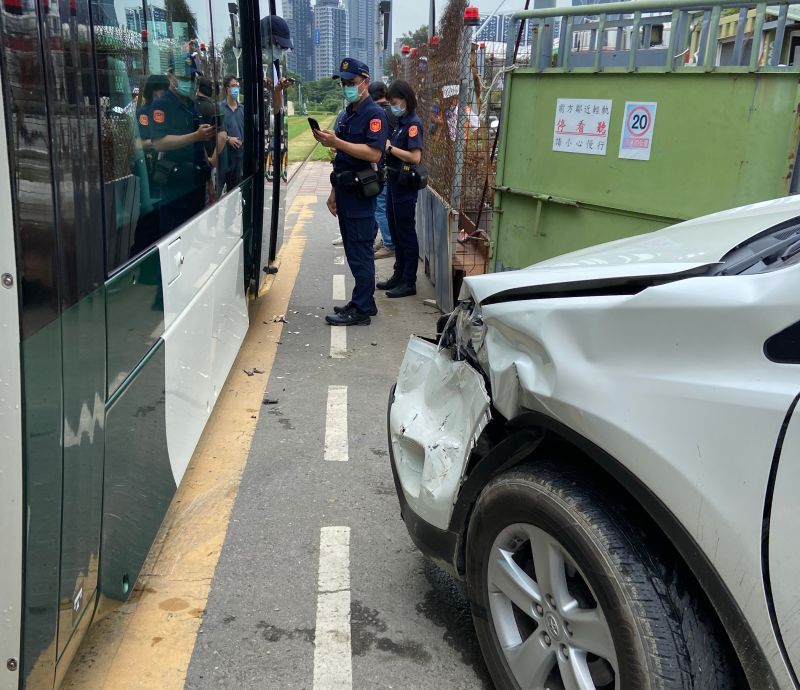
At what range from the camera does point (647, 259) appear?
207 centimetres

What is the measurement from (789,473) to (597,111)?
399 centimetres

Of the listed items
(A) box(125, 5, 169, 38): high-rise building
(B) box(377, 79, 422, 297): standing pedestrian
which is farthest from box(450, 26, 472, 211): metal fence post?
(A) box(125, 5, 169, 38): high-rise building

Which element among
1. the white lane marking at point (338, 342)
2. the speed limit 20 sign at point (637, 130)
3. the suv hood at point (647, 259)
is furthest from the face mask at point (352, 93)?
the suv hood at point (647, 259)

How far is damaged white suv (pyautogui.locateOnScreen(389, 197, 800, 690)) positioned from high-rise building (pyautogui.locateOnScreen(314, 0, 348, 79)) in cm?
3623

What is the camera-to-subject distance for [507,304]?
211cm

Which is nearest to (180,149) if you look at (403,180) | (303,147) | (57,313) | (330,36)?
(57,313)

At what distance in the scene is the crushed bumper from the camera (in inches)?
90.7

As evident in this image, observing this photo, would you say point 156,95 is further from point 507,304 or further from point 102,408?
point 507,304

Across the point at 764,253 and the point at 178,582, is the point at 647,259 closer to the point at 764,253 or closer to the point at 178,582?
the point at 764,253

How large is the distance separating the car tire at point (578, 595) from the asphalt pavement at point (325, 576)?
16.3 inches

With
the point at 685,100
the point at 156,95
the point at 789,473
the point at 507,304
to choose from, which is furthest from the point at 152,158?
the point at 685,100

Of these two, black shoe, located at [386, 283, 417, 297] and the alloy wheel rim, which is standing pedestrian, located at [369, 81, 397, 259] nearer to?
black shoe, located at [386, 283, 417, 297]

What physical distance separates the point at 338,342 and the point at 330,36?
36.2 m

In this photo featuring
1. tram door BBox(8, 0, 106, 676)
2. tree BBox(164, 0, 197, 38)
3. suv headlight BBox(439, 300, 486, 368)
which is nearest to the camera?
tram door BBox(8, 0, 106, 676)
